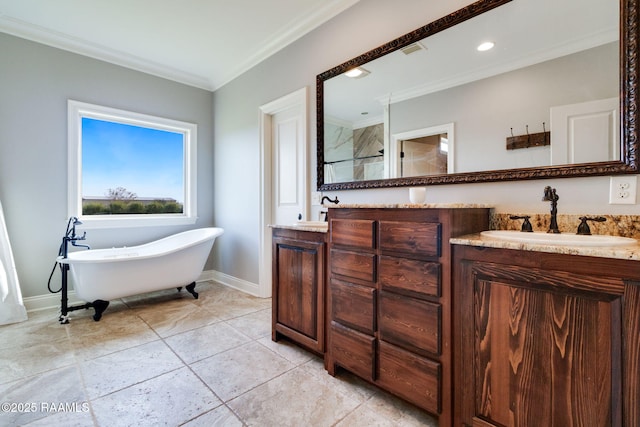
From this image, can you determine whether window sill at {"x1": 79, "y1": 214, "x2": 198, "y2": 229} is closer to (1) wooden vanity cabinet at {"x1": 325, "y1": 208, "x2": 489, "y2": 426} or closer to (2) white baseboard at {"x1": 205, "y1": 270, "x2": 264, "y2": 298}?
(2) white baseboard at {"x1": 205, "y1": 270, "x2": 264, "y2": 298}

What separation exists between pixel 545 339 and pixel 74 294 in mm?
4072

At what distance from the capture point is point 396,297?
1461 mm

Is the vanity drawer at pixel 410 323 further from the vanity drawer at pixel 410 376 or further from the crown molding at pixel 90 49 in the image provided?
the crown molding at pixel 90 49

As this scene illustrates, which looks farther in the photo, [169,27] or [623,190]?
[169,27]

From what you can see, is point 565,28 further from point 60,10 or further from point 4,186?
point 4,186

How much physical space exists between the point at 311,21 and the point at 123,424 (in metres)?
3.18

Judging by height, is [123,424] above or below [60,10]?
below

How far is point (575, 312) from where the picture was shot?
985mm

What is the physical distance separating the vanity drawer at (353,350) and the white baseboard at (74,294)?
1786 mm

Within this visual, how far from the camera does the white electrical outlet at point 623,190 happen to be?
1279 millimetres

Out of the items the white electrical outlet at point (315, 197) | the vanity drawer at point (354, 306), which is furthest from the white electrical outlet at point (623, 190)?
the white electrical outlet at point (315, 197)

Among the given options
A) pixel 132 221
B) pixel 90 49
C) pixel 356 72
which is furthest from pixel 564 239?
pixel 90 49

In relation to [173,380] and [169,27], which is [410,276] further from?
[169,27]

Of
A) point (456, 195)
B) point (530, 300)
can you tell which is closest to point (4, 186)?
point (456, 195)
